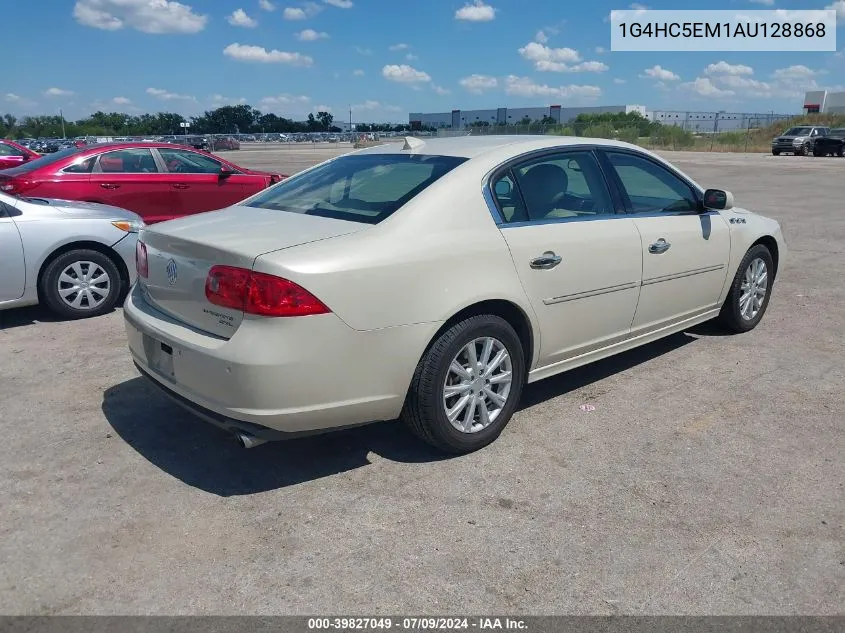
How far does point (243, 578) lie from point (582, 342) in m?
2.38

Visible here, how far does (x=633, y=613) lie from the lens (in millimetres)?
2607

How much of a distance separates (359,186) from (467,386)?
1303mm

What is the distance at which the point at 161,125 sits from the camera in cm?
7606

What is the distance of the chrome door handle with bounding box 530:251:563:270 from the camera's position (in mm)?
3879

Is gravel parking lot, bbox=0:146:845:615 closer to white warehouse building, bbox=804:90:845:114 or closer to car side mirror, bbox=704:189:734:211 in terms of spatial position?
car side mirror, bbox=704:189:734:211

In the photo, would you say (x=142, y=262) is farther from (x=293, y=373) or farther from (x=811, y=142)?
(x=811, y=142)

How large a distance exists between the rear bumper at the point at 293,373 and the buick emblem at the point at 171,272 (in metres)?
0.23

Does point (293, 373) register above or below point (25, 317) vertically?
above

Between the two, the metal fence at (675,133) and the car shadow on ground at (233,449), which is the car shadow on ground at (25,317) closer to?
the car shadow on ground at (233,449)

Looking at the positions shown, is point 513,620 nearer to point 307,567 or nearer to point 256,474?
point 307,567

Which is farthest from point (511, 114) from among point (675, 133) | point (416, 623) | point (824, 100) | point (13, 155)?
point (416, 623)

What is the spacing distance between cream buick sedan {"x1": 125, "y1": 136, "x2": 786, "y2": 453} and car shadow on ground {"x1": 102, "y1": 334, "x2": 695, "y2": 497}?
1.30 feet

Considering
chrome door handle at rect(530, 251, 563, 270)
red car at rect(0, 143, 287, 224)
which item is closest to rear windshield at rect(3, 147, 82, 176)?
red car at rect(0, 143, 287, 224)

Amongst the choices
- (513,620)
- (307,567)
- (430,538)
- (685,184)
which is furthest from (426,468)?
(685,184)
